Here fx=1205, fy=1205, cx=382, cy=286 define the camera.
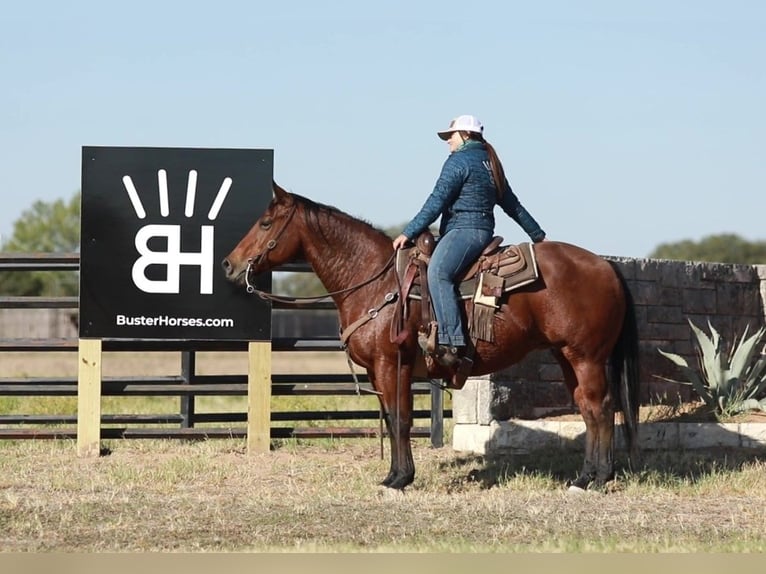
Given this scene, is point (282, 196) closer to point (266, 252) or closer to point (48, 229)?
point (266, 252)

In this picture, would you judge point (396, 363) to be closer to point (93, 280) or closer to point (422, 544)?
point (422, 544)

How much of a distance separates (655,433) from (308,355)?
29.2 meters

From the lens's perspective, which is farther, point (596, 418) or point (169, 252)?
point (169, 252)

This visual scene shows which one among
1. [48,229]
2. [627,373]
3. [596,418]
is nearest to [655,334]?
[627,373]

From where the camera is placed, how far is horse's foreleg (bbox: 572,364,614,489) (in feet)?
31.2

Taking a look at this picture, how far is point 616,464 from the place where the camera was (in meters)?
10.6

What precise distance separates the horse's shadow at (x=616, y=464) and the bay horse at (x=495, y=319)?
0.51m

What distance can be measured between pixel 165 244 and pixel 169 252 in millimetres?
85

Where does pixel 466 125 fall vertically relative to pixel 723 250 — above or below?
below

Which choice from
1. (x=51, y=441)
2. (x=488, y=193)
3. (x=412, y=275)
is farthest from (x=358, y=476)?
(x=51, y=441)

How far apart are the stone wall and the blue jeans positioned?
86.7 inches

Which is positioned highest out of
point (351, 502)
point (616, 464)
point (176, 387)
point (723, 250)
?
point (723, 250)

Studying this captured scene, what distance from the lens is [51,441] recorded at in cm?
1155

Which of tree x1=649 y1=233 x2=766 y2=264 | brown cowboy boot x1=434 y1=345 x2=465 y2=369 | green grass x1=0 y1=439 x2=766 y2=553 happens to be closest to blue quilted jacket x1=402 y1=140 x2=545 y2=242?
brown cowboy boot x1=434 y1=345 x2=465 y2=369
